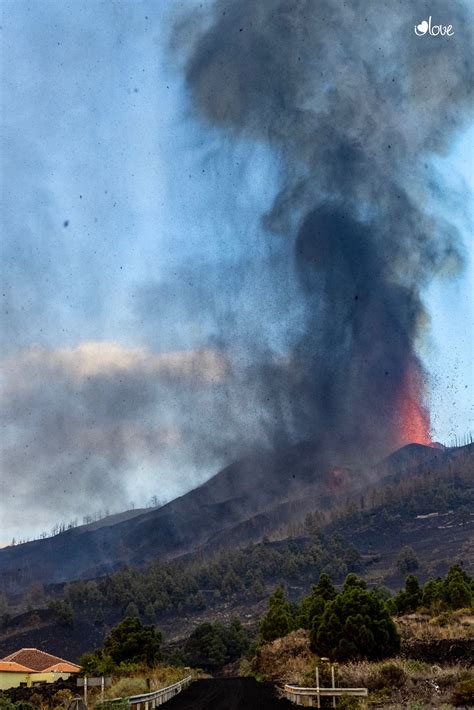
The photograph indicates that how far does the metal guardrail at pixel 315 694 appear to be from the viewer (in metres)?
25.5

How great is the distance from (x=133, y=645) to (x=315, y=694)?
100 ft

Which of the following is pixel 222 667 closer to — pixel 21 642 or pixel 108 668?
pixel 108 668

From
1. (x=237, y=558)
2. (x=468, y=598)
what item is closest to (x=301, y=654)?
(x=468, y=598)

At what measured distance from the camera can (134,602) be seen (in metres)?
163

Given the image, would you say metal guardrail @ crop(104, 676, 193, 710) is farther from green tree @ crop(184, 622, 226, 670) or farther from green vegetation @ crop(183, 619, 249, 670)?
green vegetation @ crop(183, 619, 249, 670)

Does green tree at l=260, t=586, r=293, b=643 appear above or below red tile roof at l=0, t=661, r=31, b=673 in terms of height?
above

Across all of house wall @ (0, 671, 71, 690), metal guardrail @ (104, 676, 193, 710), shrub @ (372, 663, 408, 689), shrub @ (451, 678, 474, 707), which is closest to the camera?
shrub @ (451, 678, 474, 707)

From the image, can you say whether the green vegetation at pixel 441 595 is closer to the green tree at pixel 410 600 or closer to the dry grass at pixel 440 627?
the green tree at pixel 410 600

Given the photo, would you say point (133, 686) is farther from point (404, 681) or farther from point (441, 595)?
point (441, 595)

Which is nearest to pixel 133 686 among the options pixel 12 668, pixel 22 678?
pixel 12 668

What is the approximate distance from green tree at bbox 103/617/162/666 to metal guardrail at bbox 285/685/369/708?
27925 millimetres

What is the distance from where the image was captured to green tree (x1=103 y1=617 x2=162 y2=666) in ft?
179

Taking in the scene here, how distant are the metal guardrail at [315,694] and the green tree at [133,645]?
27925mm

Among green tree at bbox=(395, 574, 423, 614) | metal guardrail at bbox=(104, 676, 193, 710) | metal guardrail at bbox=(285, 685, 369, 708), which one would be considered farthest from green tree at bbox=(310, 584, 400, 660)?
green tree at bbox=(395, 574, 423, 614)
